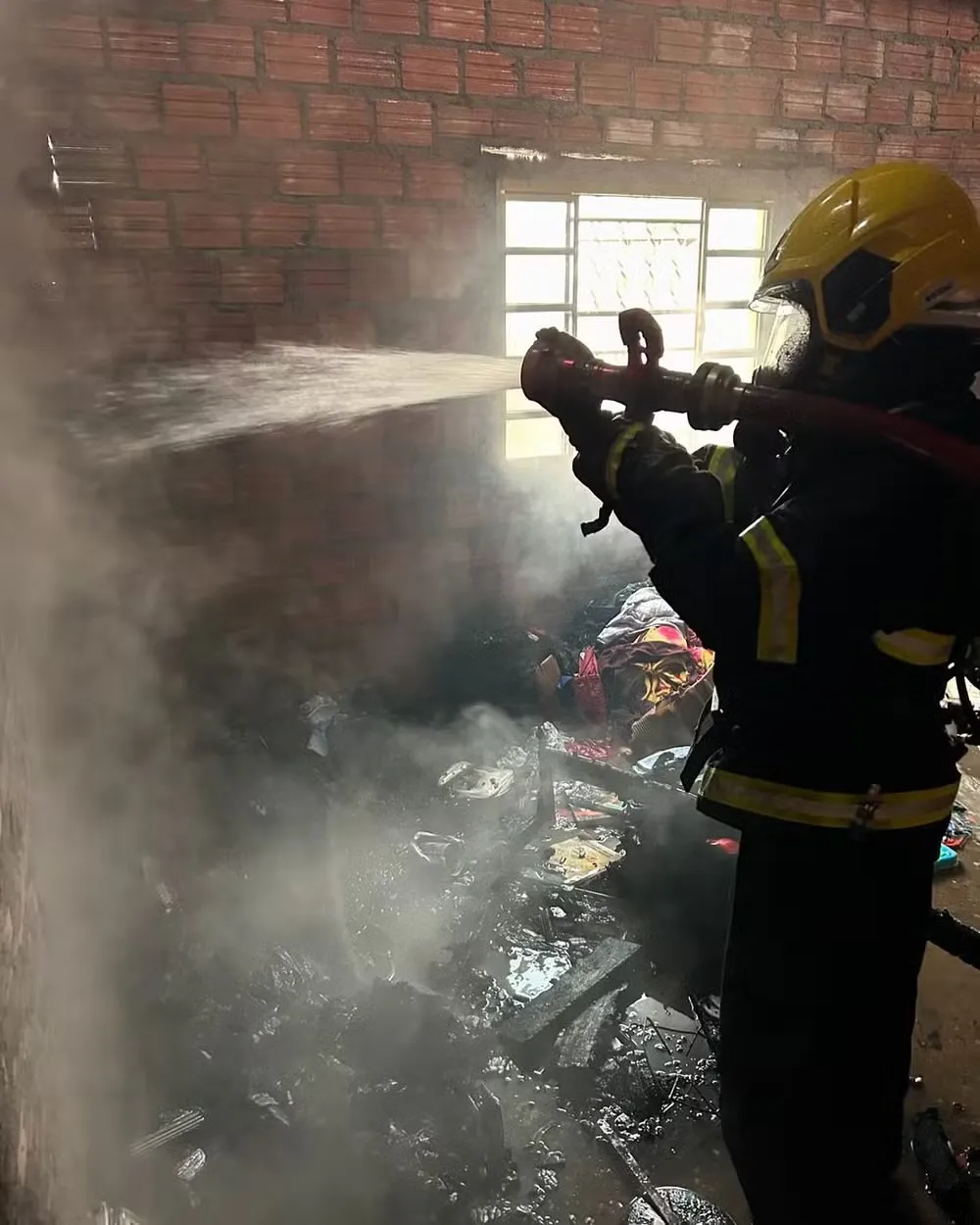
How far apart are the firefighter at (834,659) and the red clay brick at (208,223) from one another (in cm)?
275

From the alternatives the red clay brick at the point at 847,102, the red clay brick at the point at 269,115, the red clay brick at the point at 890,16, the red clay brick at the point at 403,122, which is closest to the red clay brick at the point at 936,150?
the red clay brick at the point at 847,102

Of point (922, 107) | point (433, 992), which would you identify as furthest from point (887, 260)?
point (922, 107)

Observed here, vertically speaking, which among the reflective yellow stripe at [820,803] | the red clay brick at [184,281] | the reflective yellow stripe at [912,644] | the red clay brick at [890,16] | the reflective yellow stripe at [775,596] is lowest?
the reflective yellow stripe at [820,803]

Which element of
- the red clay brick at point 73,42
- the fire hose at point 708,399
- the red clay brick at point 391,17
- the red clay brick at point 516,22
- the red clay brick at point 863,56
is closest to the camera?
the fire hose at point 708,399

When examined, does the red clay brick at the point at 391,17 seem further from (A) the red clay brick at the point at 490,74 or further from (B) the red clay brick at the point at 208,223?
(B) the red clay brick at the point at 208,223

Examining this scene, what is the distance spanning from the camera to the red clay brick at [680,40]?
188 inches

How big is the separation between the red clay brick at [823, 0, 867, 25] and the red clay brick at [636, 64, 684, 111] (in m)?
1.16

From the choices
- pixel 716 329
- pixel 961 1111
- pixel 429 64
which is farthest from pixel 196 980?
pixel 716 329

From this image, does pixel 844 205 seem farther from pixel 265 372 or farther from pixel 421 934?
pixel 265 372

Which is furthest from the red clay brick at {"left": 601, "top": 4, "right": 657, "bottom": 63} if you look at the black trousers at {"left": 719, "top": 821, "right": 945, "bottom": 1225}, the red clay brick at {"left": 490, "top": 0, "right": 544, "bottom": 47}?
the black trousers at {"left": 719, "top": 821, "right": 945, "bottom": 1225}

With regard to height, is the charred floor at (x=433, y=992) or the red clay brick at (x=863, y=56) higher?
the red clay brick at (x=863, y=56)

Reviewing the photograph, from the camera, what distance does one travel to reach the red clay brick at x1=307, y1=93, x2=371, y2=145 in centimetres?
408

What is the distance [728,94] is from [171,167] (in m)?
3.26

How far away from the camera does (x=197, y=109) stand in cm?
386
